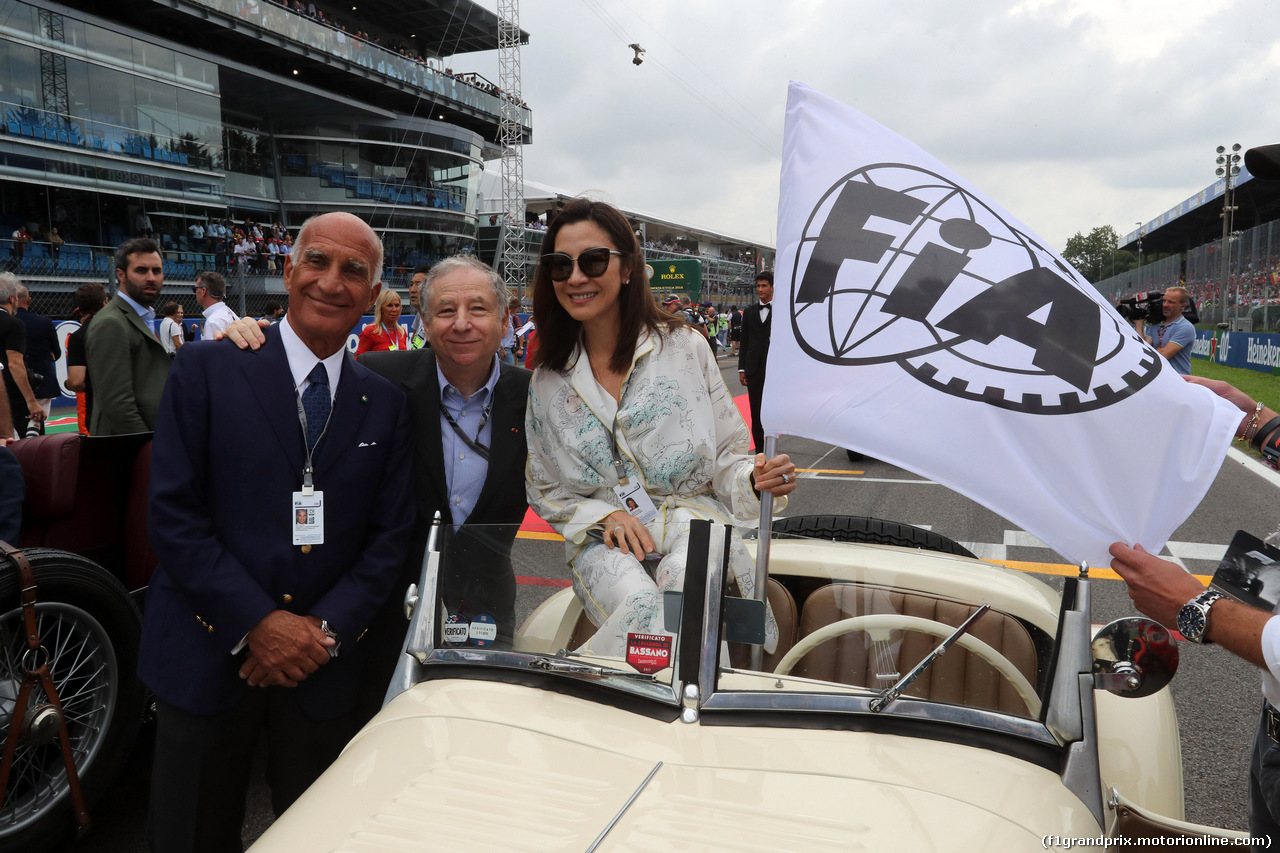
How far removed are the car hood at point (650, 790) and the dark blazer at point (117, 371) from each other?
413cm

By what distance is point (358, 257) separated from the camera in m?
2.32

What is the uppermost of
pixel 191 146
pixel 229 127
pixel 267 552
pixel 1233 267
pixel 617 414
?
pixel 229 127

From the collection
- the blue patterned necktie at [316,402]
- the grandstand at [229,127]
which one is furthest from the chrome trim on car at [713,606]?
the grandstand at [229,127]

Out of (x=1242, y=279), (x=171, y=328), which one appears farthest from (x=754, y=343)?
(x=1242, y=279)

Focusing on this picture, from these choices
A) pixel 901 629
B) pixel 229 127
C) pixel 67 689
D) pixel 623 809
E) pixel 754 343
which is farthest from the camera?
pixel 229 127

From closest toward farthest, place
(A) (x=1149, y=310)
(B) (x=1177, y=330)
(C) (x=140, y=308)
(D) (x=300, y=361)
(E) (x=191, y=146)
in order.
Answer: (D) (x=300, y=361), (C) (x=140, y=308), (A) (x=1149, y=310), (B) (x=1177, y=330), (E) (x=191, y=146)

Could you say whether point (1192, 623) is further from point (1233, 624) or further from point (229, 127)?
point (229, 127)

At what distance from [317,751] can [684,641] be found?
1190mm

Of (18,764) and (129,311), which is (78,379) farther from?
(18,764)

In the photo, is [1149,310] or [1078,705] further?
[1149,310]

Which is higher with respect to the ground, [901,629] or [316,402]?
[316,402]

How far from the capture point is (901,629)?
201cm

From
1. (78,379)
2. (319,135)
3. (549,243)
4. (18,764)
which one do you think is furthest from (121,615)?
(319,135)

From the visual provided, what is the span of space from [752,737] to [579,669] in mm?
398
